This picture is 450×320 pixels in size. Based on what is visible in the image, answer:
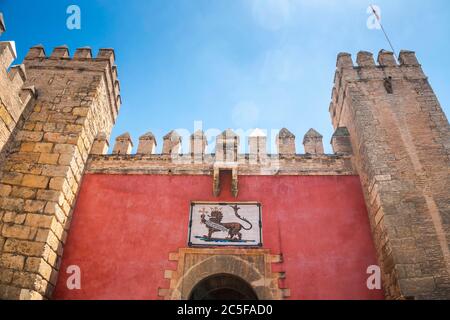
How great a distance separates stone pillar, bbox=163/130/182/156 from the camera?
250 inches

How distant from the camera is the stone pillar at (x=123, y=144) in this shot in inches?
253

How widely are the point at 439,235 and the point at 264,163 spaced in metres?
2.95

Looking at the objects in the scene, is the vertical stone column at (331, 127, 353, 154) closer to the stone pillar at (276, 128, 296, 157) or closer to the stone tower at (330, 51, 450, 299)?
the stone tower at (330, 51, 450, 299)

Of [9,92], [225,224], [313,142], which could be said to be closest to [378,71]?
[313,142]

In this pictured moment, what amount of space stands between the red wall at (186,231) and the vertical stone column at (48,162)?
0.46 meters

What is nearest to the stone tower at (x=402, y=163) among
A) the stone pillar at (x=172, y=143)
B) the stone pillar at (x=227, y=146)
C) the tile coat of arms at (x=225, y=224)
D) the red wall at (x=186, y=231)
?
the red wall at (x=186, y=231)

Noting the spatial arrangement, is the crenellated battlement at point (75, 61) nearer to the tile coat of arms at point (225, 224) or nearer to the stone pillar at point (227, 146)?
the stone pillar at point (227, 146)

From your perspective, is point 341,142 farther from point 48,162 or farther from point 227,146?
point 48,162

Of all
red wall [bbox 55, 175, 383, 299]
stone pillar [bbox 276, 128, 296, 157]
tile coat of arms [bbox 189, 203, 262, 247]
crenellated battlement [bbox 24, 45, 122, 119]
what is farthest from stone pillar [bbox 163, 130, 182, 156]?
stone pillar [bbox 276, 128, 296, 157]

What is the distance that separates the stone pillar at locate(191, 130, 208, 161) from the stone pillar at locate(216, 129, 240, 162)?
10.8 inches

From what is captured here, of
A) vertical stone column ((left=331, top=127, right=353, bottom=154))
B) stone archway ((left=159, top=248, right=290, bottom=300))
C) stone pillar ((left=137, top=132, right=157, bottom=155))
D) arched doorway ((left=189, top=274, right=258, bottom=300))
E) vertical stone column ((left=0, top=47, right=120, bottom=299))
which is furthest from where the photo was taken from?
stone pillar ((left=137, top=132, right=157, bottom=155))

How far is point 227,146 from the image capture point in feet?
20.6
